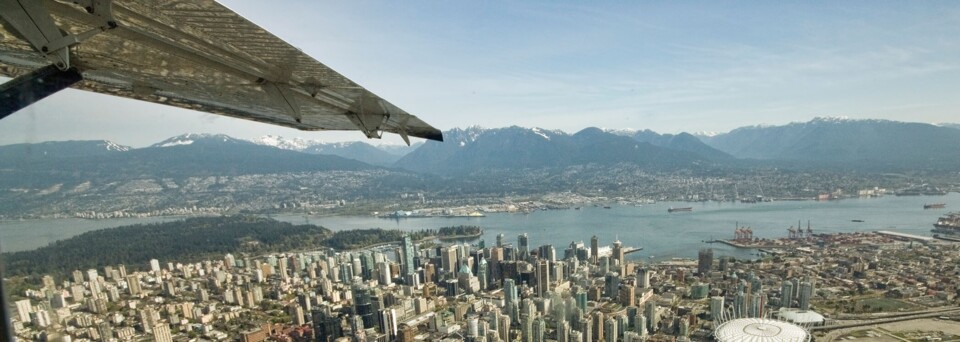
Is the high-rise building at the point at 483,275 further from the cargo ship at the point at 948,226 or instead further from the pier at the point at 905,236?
the cargo ship at the point at 948,226

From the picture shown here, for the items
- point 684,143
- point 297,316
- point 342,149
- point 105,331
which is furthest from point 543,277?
point 342,149

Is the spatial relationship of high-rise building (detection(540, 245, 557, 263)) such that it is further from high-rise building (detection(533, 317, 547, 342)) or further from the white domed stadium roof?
the white domed stadium roof

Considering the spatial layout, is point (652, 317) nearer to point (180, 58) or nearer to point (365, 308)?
point (365, 308)

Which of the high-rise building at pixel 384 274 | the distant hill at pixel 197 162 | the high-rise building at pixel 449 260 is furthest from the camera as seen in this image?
the distant hill at pixel 197 162

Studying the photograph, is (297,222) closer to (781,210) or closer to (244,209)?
(244,209)

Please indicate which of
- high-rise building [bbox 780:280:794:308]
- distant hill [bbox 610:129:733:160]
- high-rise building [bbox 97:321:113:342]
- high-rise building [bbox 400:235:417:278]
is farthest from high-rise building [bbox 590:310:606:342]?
distant hill [bbox 610:129:733:160]

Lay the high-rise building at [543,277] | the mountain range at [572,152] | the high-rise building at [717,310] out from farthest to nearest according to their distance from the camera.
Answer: the mountain range at [572,152] → the high-rise building at [543,277] → the high-rise building at [717,310]

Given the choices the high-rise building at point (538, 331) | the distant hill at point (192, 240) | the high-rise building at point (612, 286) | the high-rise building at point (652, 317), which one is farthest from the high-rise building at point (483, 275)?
the distant hill at point (192, 240)

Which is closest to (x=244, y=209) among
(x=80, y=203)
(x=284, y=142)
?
(x=80, y=203)
